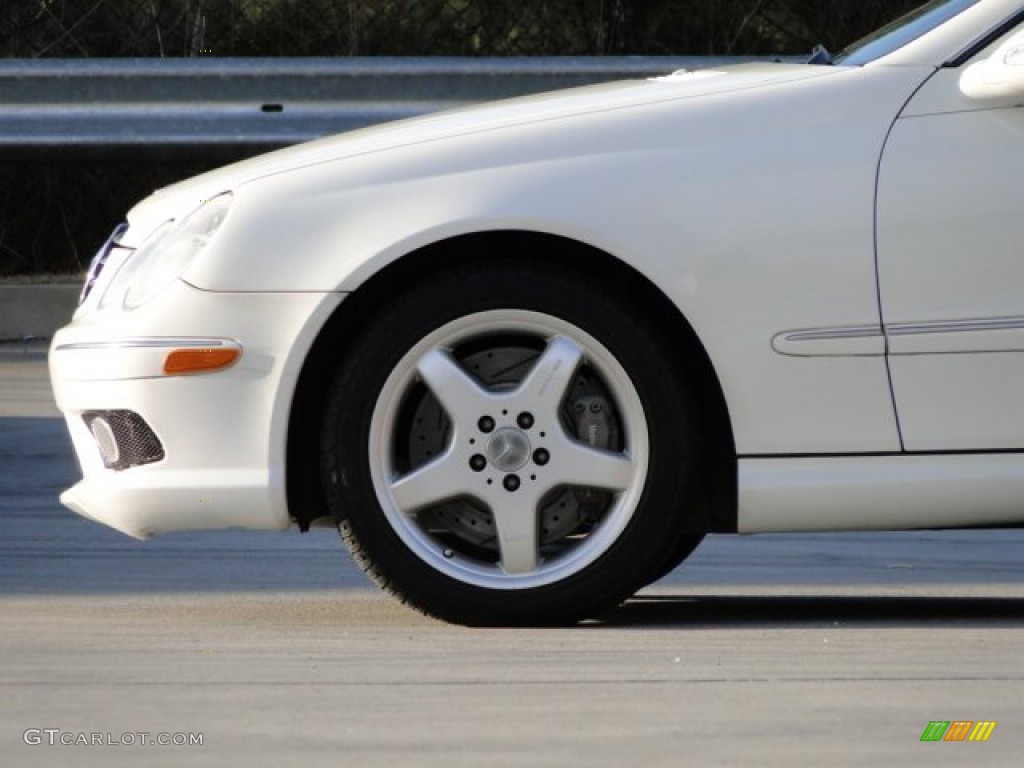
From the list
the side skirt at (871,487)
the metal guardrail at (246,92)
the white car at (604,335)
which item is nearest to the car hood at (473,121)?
the white car at (604,335)

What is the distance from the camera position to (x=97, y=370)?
5.62 m

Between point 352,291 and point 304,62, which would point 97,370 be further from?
point 304,62

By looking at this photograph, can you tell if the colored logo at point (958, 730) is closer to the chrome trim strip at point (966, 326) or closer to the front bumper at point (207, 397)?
→ the chrome trim strip at point (966, 326)

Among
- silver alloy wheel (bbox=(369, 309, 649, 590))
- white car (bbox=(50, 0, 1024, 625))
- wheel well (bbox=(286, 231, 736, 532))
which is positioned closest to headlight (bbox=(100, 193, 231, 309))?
white car (bbox=(50, 0, 1024, 625))

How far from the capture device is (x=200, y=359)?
551cm

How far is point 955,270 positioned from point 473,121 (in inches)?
40.0

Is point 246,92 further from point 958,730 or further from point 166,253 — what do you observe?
point 958,730

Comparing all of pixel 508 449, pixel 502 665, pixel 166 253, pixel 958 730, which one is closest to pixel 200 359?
pixel 166 253

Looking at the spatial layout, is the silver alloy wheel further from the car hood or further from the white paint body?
the car hood

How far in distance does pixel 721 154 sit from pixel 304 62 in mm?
5721

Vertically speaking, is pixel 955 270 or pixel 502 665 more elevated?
pixel 955 270

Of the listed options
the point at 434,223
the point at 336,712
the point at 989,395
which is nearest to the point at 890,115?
the point at 989,395

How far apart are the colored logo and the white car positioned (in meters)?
1.07

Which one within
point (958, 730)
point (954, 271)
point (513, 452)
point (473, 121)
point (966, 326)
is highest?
point (473, 121)
